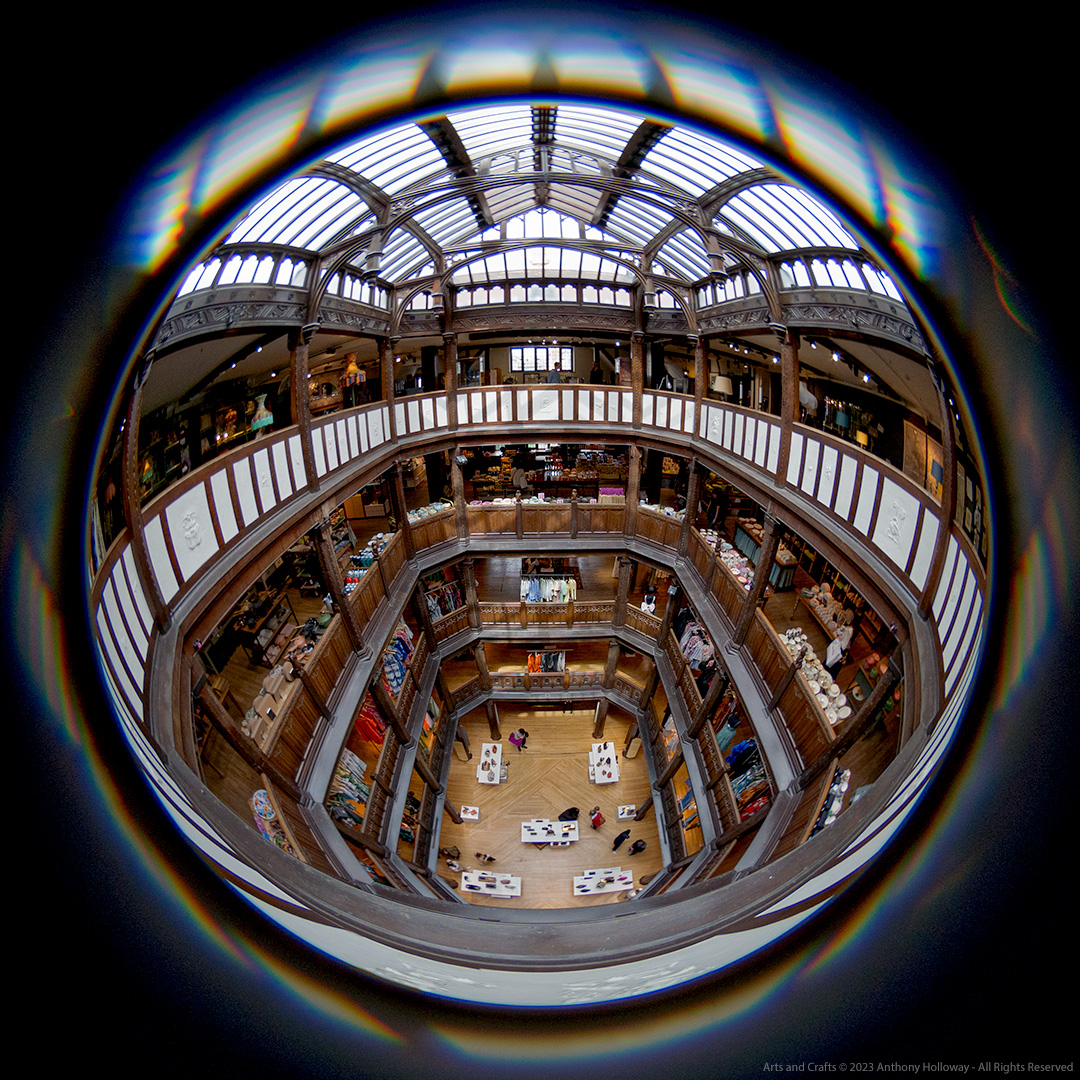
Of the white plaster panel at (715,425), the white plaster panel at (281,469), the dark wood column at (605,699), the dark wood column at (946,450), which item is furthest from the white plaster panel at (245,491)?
the dark wood column at (605,699)

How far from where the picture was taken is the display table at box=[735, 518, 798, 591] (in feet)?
31.1

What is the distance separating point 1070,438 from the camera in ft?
3.31

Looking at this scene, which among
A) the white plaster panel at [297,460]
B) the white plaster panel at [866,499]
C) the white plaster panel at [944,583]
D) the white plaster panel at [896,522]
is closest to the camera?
the white plaster panel at [944,583]

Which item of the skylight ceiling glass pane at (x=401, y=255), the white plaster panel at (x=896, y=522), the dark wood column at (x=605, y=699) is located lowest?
the dark wood column at (x=605, y=699)

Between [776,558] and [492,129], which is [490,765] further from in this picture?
[492,129]

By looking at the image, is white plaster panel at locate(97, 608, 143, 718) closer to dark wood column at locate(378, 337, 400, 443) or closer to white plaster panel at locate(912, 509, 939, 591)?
white plaster panel at locate(912, 509, 939, 591)

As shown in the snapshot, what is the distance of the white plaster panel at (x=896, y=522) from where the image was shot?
3736 millimetres

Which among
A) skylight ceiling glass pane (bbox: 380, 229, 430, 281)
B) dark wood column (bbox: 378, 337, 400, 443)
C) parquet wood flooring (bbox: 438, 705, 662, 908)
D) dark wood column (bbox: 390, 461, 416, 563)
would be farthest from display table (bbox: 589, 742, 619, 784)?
skylight ceiling glass pane (bbox: 380, 229, 430, 281)

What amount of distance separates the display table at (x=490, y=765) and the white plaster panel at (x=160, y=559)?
8811mm

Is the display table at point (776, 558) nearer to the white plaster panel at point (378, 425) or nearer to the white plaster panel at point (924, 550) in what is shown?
the white plaster panel at point (924, 550)

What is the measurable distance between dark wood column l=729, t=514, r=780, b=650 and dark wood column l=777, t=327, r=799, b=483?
80 cm

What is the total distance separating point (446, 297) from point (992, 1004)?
1024 centimetres

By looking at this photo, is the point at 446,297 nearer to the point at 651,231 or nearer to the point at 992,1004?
the point at 651,231

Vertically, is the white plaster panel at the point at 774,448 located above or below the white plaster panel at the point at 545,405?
below
